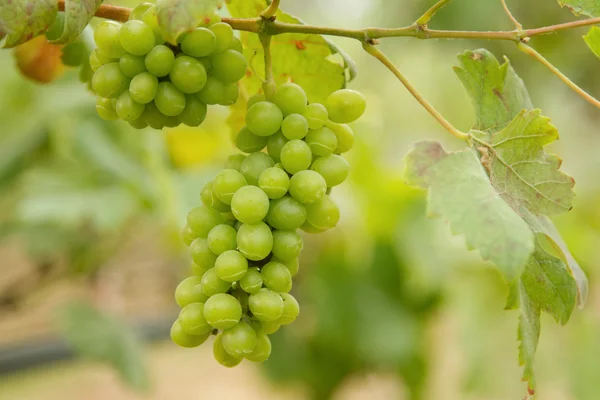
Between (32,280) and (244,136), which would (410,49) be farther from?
(244,136)

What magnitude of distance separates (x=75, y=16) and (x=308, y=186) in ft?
0.48

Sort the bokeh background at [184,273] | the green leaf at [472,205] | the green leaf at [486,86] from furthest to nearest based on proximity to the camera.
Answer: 1. the bokeh background at [184,273]
2. the green leaf at [486,86]
3. the green leaf at [472,205]

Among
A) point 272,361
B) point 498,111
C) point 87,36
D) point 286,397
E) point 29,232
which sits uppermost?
point 498,111

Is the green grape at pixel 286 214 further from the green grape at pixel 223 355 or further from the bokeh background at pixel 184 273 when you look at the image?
the bokeh background at pixel 184 273

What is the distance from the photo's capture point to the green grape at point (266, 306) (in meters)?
0.32

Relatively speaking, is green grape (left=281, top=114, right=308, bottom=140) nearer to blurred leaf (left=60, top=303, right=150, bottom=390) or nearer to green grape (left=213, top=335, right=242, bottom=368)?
green grape (left=213, top=335, right=242, bottom=368)

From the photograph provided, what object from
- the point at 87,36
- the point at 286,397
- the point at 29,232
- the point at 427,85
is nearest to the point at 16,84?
the point at 29,232

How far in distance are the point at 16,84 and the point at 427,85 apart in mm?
1686

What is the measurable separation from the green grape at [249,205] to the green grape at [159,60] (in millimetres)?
74

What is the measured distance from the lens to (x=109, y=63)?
344mm

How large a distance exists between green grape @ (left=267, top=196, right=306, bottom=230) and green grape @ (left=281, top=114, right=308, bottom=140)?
0.04 m

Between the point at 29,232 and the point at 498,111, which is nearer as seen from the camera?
the point at 498,111

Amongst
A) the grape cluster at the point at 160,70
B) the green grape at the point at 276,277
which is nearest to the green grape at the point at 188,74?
the grape cluster at the point at 160,70

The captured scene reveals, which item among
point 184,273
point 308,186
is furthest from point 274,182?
point 184,273
